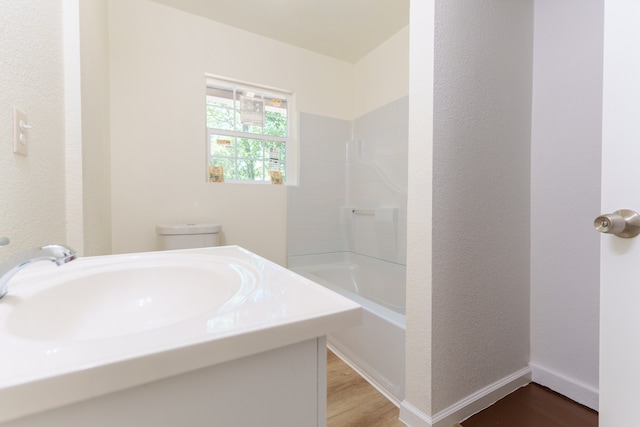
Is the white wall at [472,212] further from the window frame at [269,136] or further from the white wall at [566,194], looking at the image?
the window frame at [269,136]

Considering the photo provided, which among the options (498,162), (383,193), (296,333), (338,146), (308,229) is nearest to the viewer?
(296,333)

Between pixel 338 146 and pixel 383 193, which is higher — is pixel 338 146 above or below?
above

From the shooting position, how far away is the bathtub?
4.48ft

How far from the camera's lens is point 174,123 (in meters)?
2.10

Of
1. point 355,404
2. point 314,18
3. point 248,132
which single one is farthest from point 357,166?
point 355,404

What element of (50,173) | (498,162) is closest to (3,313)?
(50,173)

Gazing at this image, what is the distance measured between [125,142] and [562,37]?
2.68 metres

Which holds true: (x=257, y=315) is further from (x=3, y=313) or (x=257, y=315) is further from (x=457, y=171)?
(x=457, y=171)

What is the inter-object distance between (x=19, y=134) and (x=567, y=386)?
234 centimetres

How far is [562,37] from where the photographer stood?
1.40 m

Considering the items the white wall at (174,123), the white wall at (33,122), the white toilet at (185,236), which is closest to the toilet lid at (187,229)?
the white toilet at (185,236)

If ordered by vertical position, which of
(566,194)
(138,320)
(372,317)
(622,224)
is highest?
(566,194)

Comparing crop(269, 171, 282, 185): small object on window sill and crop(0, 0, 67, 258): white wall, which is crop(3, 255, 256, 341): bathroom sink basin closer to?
crop(0, 0, 67, 258): white wall

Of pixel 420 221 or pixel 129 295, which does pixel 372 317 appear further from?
pixel 129 295
